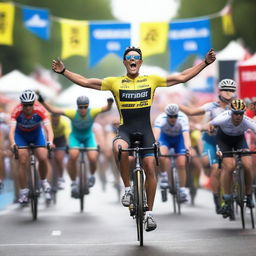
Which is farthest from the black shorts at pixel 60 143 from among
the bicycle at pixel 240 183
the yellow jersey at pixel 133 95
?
the yellow jersey at pixel 133 95

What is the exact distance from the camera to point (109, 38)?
32.7m

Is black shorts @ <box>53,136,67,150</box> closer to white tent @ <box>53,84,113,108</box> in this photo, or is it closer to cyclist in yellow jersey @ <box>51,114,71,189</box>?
cyclist in yellow jersey @ <box>51,114,71,189</box>

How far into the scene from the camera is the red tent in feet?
63.0

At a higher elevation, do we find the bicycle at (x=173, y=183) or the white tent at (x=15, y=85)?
the white tent at (x=15, y=85)

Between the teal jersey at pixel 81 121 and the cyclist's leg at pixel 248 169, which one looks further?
the teal jersey at pixel 81 121

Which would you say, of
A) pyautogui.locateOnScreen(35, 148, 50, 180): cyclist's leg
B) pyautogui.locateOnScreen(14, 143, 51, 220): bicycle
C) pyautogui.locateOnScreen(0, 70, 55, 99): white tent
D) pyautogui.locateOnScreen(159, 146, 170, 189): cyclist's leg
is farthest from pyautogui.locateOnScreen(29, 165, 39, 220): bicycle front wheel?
pyautogui.locateOnScreen(0, 70, 55, 99): white tent

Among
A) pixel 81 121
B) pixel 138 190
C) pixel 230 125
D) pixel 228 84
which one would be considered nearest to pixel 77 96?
pixel 81 121

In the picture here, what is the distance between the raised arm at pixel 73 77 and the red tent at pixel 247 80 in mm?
6810

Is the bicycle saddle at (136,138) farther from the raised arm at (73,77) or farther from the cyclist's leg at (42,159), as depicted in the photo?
the cyclist's leg at (42,159)

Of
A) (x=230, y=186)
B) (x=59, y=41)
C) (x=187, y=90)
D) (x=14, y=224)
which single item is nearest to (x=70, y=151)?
(x=14, y=224)

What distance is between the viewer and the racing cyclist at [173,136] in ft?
57.5

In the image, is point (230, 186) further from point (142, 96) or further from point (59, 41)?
point (59, 41)

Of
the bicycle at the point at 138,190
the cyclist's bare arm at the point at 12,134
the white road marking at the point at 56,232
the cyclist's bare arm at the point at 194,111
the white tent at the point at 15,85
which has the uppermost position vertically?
the white tent at the point at 15,85

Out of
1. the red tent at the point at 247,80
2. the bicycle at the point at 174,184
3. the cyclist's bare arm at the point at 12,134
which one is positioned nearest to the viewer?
the cyclist's bare arm at the point at 12,134
